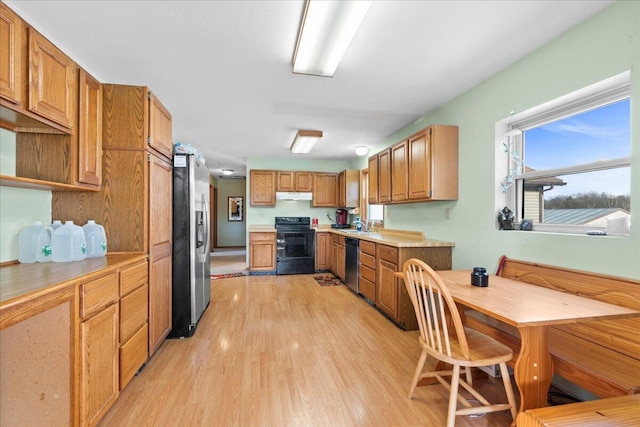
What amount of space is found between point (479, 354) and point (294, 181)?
5.05 metres

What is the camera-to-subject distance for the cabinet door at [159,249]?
7.29 feet

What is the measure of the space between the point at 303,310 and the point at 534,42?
3.35m

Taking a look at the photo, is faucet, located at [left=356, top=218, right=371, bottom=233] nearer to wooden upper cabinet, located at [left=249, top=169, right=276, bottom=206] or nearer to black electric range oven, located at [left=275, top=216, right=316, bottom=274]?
black electric range oven, located at [left=275, top=216, right=316, bottom=274]

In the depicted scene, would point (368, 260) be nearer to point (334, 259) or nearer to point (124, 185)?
point (334, 259)

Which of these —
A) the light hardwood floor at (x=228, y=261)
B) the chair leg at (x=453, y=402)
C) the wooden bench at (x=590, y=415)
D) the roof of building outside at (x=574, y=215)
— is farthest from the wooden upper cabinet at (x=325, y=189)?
the wooden bench at (x=590, y=415)

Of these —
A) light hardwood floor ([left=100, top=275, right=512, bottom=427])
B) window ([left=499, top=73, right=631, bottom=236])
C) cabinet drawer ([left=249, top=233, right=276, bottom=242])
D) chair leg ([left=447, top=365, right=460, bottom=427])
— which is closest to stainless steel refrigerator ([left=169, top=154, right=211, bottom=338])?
light hardwood floor ([left=100, top=275, right=512, bottom=427])

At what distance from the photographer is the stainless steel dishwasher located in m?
4.19

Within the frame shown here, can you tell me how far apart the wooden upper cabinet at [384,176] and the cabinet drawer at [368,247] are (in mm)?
636

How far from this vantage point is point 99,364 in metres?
1.51

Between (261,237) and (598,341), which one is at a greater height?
(261,237)

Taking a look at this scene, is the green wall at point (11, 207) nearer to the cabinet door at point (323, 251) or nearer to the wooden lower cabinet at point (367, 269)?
the wooden lower cabinet at point (367, 269)

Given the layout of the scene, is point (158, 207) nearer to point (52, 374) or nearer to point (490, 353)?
point (52, 374)

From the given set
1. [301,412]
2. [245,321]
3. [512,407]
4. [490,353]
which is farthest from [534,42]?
[245,321]

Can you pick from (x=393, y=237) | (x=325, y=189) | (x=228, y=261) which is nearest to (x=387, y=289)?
(x=393, y=237)
